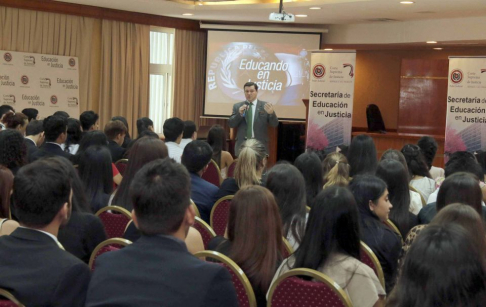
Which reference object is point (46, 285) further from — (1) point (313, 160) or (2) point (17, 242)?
(1) point (313, 160)

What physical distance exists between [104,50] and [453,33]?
19.5 ft

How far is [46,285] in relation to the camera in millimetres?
2055

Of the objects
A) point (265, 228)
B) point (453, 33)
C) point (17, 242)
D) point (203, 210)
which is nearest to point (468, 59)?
point (453, 33)

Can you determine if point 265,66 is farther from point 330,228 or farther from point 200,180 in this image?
point 330,228

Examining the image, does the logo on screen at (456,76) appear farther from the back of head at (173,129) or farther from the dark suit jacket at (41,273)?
the dark suit jacket at (41,273)

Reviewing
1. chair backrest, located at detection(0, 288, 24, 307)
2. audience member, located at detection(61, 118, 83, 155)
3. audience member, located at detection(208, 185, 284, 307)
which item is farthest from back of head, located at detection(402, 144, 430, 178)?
chair backrest, located at detection(0, 288, 24, 307)

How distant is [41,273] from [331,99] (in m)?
8.99

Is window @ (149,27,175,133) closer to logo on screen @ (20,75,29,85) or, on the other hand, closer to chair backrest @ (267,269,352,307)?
logo on screen @ (20,75,29,85)

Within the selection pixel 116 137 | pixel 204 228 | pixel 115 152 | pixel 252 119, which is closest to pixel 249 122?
pixel 252 119

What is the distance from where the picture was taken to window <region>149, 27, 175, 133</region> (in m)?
12.9

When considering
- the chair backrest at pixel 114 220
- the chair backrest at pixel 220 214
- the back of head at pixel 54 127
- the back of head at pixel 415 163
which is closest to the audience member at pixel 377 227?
the chair backrest at pixel 220 214

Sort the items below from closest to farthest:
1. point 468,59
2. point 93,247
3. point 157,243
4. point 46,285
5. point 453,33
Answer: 1. point 157,243
2. point 46,285
3. point 93,247
4. point 468,59
5. point 453,33

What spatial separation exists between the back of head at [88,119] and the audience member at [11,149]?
3.01 m

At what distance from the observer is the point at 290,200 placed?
368cm
